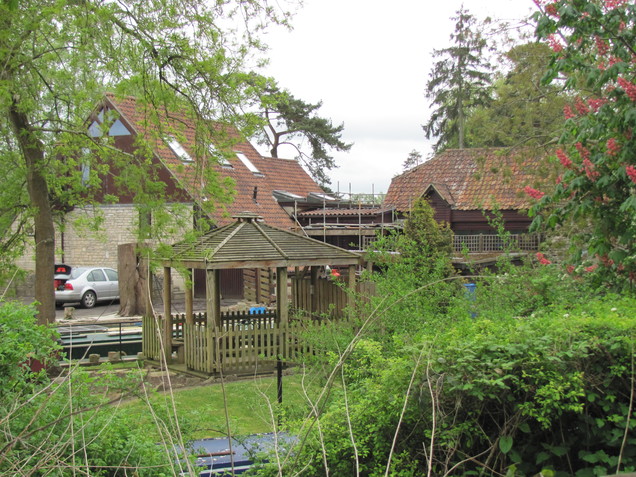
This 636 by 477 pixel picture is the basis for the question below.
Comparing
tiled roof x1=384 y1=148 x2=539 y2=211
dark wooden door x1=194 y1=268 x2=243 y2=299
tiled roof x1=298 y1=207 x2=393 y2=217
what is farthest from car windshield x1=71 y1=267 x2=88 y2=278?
tiled roof x1=384 y1=148 x2=539 y2=211

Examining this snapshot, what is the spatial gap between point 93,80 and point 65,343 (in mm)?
5895

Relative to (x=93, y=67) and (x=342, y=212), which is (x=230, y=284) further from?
(x=93, y=67)

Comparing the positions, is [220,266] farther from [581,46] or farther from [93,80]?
[581,46]

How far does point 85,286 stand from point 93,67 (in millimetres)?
13476

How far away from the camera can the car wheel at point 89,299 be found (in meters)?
22.9

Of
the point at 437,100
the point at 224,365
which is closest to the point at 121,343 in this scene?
the point at 224,365

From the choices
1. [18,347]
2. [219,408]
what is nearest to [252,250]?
[219,408]

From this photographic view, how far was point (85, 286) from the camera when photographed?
22.9 meters

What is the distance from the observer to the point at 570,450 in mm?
4480

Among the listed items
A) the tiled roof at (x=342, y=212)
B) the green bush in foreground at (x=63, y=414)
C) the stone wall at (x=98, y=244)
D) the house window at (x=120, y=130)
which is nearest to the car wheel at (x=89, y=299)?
the stone wall at (x=98, y=244)

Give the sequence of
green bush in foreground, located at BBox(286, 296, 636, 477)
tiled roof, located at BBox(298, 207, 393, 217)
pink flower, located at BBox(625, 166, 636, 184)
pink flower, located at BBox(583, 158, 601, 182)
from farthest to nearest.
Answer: tiled roof, located at BBox(298, 207, 393, 217)
pink flower, located at BBox(583, 158, 601, 182)
pink flower, located at BBox(625, 166, 636, 184)
green bush in foreground, located at BBox(286, 296, 636, 477)

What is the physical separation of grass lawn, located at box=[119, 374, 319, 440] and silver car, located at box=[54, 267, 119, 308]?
12.1 metres

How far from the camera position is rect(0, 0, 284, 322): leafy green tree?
9695 mm

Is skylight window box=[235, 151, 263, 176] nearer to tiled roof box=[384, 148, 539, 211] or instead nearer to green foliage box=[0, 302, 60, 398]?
tiled roof box=[384, 148, 539, 211]
